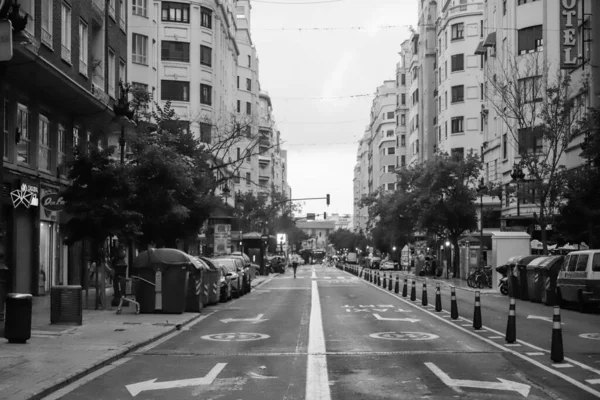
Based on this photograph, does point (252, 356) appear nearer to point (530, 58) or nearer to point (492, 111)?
point (530, 58)

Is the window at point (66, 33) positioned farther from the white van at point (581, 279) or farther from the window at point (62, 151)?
the white van at point (581, 279)

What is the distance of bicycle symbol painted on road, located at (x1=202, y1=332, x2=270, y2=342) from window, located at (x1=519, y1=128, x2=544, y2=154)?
25.6 metres

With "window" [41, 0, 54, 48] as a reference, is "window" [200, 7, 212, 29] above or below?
above

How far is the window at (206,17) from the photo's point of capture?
70.2 meters

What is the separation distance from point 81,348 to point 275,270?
72.8 metres

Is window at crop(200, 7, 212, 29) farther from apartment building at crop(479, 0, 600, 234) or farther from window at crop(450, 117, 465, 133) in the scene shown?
window at crop(450, 117, 465, 133)

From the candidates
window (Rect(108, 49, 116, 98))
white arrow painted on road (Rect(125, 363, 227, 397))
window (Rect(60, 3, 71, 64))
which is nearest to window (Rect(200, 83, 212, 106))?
window (Rect(108, 49, 116, 98))

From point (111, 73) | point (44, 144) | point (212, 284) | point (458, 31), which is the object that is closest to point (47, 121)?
point (44, 144)

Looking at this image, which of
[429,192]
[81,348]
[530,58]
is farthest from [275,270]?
[81,348]

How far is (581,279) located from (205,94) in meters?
47.4

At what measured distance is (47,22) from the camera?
94.0 feet

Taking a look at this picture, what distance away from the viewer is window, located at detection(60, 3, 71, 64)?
30.5 meters

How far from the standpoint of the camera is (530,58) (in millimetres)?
50344

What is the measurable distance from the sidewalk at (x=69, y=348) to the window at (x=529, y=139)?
23093mm
